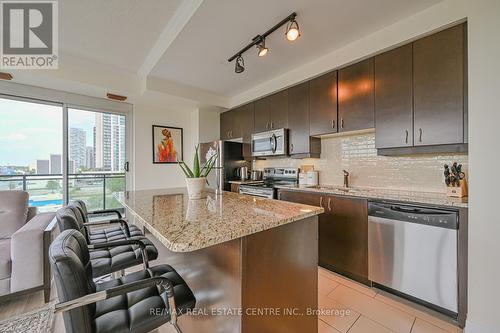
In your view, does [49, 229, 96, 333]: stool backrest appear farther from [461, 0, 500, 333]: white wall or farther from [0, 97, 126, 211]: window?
[0, 97, 126, 211]: window

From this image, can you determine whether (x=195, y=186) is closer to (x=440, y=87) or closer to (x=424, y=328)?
(x=424, y=328)

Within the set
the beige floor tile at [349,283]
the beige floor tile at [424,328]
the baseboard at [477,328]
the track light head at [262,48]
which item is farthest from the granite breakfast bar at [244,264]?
the track light head at [262,48]

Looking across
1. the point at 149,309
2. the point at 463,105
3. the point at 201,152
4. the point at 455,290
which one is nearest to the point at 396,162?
the point at 463,105

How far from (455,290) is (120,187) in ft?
14.4

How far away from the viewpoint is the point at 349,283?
220 cm

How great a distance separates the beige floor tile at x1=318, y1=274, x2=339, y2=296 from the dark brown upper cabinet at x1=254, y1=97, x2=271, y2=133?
7.51ft

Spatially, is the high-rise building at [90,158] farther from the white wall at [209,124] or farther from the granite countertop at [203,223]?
the granite countertop at [203,223]

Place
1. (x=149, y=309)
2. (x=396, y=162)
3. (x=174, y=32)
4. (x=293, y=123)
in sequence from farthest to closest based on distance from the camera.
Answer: (x=293, y=123) < (x=396, y=162) < (x=174, y=32) < (x=149, y=309)

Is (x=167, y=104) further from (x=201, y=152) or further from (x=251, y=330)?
(x=251, y=330)

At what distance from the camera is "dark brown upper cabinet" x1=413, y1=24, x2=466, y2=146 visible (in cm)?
173

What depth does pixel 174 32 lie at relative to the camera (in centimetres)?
220

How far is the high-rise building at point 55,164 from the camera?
10.3ft

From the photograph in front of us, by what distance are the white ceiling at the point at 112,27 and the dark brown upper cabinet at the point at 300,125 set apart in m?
1.79
